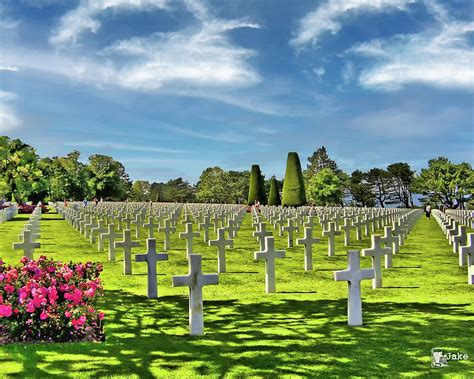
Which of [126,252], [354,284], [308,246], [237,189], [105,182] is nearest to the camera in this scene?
[354,284]

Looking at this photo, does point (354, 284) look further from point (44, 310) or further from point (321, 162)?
point (321, 162)

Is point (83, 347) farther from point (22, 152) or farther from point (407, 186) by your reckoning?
point (407, 186)

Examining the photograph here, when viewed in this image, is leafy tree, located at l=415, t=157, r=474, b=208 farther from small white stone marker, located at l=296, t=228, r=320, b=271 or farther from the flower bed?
the flower bed

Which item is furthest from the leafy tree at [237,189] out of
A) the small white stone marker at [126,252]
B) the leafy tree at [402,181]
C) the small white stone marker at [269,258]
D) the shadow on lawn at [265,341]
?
the shadow on lawn at [265,341]

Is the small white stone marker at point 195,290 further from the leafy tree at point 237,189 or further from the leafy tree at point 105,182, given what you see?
the leafy tree at point 237,189

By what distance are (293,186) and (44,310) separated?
5603 cm

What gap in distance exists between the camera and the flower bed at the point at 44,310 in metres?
6.79

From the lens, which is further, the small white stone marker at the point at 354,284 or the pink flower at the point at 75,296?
the small white stone marker at the point at 354,284

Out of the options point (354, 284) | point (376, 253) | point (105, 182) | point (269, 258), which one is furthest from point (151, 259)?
point (105, 182)

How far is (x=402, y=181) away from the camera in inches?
4188

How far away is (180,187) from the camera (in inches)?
5664

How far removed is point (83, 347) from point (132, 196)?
11258 cm

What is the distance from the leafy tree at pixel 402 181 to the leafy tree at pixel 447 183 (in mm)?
→ 14188

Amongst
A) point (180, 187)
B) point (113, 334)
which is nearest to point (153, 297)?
point (113, 334)
